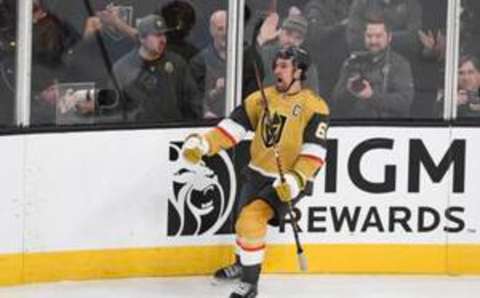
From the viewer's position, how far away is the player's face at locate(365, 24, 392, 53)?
742 centimetres

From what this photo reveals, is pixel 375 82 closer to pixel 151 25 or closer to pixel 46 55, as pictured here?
pixel 151 25

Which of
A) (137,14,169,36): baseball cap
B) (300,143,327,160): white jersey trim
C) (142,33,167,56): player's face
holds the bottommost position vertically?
(300,143,327,160): white jersey trim

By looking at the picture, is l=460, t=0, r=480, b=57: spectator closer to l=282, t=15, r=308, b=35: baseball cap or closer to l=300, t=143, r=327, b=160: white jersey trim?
l=282, t=15, r=308, b=35: baseball cap

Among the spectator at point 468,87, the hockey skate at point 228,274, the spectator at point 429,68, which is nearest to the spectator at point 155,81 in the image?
the hockey skate at point 228,274

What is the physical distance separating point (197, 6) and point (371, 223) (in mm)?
1609

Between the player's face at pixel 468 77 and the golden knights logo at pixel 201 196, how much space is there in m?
1.45

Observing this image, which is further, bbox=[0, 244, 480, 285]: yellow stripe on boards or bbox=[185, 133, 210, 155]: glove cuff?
bbox=[0, 244, 480, 285]: yellow stripe on boards

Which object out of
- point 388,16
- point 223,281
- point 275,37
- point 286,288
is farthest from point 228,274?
point 388,16

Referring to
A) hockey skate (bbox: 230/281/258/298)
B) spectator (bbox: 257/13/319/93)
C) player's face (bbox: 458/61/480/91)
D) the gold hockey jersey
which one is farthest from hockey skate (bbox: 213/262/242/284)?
player's face (bbox: 458/61/480/91)

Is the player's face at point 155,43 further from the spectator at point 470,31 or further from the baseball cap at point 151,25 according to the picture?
the spectator at point 470,31

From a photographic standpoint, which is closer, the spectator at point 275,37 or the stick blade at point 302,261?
the stick blade at point 302,261

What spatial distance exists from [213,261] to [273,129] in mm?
943

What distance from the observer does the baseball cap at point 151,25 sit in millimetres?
7094

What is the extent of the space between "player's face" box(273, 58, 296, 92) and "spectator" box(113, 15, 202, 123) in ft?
2.14
